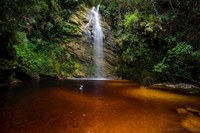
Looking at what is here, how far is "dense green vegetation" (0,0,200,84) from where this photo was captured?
1380 cm

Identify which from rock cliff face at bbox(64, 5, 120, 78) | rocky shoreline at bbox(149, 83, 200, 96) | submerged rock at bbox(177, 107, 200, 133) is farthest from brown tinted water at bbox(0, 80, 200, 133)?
rock cliff face at bbox(64, 5, 120, 78)

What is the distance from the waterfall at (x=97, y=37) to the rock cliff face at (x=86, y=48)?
35 cm

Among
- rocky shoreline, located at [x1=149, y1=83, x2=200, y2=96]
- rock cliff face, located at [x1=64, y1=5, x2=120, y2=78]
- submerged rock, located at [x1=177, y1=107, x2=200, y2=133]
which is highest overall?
rock cliff face, located at [x1=64, y1=5, x2=120, y2=78]

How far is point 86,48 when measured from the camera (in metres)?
21.2

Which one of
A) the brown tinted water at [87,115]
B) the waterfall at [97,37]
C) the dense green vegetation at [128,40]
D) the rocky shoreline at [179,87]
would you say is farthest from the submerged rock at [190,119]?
the waterfall at [97,37]

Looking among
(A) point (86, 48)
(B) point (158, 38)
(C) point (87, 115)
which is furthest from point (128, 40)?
(C) point (87, 115)

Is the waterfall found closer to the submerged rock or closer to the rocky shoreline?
the rocky shoreline

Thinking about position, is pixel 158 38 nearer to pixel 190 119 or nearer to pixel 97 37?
pixel 97 37

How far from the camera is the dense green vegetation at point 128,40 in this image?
13.8 m

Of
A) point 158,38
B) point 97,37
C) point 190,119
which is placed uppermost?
point 97,37

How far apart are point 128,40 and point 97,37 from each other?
11.5 feet

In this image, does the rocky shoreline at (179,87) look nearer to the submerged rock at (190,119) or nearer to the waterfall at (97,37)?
the submerged rock at (190,119)

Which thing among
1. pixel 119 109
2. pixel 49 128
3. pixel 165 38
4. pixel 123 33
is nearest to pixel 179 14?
pixel 165 38

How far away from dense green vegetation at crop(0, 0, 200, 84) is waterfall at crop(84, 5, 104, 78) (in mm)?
1152
